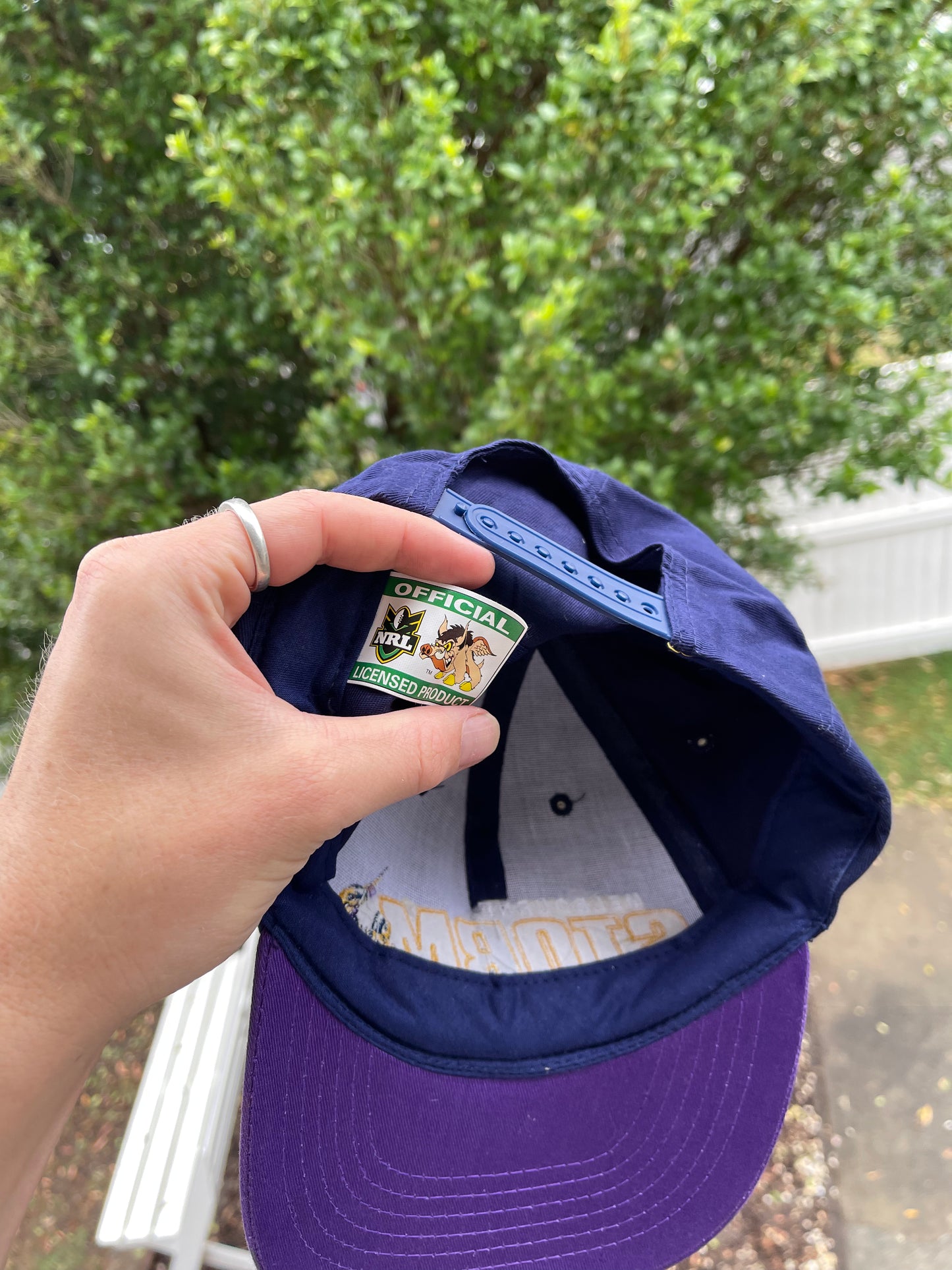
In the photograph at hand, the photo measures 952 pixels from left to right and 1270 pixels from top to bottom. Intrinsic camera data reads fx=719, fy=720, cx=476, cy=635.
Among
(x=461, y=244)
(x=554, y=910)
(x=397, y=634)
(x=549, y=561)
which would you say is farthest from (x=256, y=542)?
(x=461, y=244)

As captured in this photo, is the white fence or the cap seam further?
the white fence

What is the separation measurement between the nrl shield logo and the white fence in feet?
7.15

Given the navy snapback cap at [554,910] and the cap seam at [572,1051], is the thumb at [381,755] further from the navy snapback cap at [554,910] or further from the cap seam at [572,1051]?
the cap seam at [572,1051]

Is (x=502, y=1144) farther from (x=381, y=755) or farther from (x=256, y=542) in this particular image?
(x=256, y=542)

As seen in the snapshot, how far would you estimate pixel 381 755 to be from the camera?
2.10 ft

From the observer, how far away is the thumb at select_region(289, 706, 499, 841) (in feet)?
Answer: 2.02

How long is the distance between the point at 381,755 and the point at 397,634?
12 centimetres

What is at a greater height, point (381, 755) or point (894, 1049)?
point (381, 755)

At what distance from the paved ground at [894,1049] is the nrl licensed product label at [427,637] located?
5.34ft

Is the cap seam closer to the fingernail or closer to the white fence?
the fingernail

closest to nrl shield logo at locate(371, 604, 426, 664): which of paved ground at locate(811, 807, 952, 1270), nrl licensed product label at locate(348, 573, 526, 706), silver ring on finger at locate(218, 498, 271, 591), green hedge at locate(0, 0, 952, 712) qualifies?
nrl licensed product label at locate(348, 573, 526, 706)

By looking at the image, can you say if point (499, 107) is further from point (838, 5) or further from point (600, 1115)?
point (600, 1115)

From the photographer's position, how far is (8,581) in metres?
1.60

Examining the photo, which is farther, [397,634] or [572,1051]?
[572,1051]
